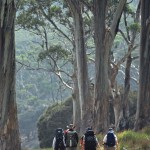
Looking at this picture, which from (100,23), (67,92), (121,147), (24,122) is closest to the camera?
(121,147)

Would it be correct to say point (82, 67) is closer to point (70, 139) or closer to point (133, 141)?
point (133, 141)

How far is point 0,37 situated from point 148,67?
26.7 ft

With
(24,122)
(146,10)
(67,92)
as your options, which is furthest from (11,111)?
(67,92)

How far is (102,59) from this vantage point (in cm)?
1955

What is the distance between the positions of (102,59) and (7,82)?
6941 mm

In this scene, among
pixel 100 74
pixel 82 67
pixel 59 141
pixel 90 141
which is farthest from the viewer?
pixel 82 67

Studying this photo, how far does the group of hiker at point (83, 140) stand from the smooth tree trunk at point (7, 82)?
1201 millimetres

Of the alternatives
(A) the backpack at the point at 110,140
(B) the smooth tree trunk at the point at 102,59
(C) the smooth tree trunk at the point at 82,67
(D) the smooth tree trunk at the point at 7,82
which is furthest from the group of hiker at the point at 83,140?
(C) the smooth tree trunk at the point at 82,67

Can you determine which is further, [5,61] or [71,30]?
[71,30]

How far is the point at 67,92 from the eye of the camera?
9656 cm

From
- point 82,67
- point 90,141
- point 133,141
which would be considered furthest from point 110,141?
point 82,67

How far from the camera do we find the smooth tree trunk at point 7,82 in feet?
43.4

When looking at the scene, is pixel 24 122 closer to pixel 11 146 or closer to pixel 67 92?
pixel 67 92

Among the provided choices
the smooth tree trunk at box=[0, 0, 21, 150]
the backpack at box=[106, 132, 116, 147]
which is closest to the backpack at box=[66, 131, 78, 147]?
the backpack at box=[106, 132, 116, 147]
